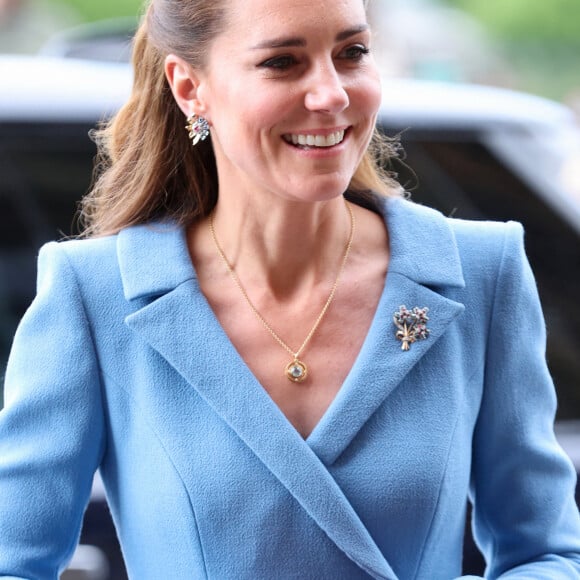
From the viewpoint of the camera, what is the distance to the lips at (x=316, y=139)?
198 cm

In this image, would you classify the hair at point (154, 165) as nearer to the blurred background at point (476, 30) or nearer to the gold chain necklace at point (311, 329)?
the gold chain necklace at point (311, 329)

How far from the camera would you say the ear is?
214cm

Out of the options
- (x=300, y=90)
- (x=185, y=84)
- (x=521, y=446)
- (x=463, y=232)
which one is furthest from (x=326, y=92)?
(x=521, y=446)

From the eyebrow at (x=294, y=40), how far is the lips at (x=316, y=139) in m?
0.13

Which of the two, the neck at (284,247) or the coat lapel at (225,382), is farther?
the neck at (284,247)

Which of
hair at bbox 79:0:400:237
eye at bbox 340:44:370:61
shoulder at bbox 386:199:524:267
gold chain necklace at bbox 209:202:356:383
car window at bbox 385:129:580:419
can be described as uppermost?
eye at bbox 340:44:370:61

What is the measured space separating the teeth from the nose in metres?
0.04

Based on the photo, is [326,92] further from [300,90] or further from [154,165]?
[154,165]

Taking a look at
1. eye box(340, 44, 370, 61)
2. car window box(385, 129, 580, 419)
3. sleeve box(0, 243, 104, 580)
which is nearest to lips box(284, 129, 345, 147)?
eye box(340, 44, 370, 61)

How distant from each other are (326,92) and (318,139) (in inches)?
2.8

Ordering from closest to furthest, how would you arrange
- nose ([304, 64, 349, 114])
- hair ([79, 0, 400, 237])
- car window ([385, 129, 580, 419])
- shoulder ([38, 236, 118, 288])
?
nose ([304, 64, 349, 114]) → shoulder ([38, 236, 118, 288]) → hair ([79, 0, 400, 237]) → car window ([385, 129, 580, 419])

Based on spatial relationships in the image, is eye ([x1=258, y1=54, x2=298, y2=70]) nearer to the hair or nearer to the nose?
the nose

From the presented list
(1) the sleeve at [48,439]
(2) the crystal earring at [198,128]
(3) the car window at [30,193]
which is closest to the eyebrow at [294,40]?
(2) the crystal earring at [198,128]

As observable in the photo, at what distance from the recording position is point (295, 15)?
195 centimetres
